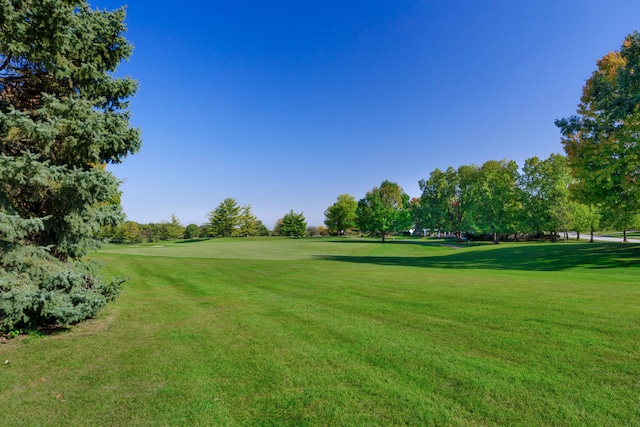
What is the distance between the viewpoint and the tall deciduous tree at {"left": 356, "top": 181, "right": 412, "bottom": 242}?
56125 mm

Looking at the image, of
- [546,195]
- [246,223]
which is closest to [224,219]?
[246,223]

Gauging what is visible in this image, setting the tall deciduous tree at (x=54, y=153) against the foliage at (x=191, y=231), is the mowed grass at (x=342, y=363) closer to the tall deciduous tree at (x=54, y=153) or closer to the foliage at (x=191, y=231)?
the tall deciduous tree at (x=54, y=153)

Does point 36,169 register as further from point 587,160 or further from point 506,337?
point 587,160

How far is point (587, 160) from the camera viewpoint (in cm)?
1880

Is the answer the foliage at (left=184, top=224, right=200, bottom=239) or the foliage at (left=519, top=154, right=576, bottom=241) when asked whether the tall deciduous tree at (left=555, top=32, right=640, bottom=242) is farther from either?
the foliage at (left=184, top=224, right=200, bottom=239)

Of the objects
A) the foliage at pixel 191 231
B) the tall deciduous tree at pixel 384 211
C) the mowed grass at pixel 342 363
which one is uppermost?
the tall deciduous tree at pixel 384 211

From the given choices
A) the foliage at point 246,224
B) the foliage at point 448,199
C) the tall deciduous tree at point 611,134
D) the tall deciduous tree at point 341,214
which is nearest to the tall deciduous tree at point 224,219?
the foliage at point 246,224

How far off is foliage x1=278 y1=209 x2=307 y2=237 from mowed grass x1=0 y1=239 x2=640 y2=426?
251 feet

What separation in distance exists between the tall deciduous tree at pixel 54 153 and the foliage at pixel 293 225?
78140 millimetres

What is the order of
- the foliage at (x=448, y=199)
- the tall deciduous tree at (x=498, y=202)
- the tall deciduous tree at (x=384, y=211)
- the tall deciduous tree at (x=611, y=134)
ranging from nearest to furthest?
the tall deciduous tree at (x=611, y=134), the tall deciduous tree at (x=498, y=202), the foliage at (x=448, y=199), the tall deciduous tree at (x=384, y=211)

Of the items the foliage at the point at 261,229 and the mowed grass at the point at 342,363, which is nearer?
the mowed grass at the point at 342,363

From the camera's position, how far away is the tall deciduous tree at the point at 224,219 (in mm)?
79938

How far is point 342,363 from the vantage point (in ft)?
Result: 16.7

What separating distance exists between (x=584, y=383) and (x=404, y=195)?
65.1m
